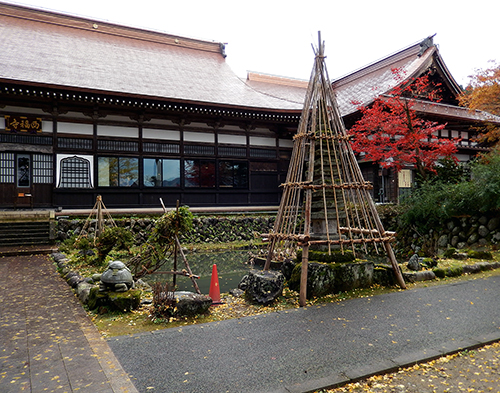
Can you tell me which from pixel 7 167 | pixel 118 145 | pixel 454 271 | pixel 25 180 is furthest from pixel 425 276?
pixel 7 167

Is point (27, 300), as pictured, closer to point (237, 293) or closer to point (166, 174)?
point (237, 293)

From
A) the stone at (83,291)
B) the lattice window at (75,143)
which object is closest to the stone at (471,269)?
the stone at (83,291)

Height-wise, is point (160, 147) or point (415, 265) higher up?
point (160, 147)

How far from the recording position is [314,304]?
561 cm

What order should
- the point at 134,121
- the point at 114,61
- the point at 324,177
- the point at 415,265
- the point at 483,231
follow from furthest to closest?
the point at 114,61 < the point at 134,121 < the point at 483,231 < the point at 415,265 < the point at 324,177

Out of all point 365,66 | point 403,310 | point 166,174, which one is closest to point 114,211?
point 166,174

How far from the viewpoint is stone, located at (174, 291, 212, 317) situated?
5004 millimetres

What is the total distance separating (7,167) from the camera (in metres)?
12.6

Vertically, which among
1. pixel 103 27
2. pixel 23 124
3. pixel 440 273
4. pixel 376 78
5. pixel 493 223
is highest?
pixel 103 27

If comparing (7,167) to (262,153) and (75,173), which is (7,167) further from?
(262,153)

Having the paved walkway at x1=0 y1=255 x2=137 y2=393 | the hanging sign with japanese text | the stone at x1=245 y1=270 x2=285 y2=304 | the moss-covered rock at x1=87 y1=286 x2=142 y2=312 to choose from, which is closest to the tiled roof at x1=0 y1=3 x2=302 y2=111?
the hanging sign with japanese text

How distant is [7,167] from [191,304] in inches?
449

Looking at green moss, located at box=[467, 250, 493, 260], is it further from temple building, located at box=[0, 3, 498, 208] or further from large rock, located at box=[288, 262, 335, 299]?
temple building, located at box=[0, 3, 498, 208]

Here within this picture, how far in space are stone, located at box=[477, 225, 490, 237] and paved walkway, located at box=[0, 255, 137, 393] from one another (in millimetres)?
11841
